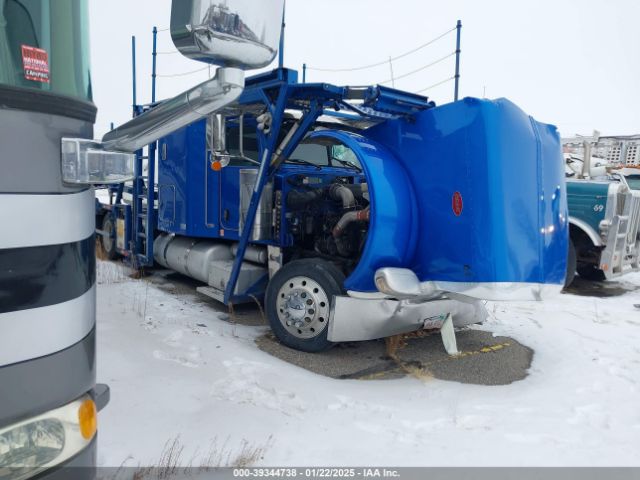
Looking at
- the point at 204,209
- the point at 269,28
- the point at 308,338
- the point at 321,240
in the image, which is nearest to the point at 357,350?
Answer: the point at 308,338

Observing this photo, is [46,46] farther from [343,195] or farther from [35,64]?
[343,195]

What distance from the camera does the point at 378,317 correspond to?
4.75 m

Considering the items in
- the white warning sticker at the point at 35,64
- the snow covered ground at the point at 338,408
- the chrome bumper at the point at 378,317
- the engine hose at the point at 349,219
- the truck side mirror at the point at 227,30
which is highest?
the truck side mirror at the point at 227,30

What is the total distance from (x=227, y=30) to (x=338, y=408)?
9.05ft

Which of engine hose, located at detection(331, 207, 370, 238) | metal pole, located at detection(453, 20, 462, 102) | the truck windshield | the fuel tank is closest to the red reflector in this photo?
the fuel tank

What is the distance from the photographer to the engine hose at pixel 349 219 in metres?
4.93

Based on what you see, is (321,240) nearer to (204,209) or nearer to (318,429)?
(204,209)

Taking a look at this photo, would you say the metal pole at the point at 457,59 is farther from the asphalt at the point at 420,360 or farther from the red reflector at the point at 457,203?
the asphalt at the point at 420,360

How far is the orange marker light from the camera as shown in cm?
170

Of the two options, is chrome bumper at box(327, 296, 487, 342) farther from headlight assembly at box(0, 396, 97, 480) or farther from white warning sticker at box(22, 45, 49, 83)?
white warning sticker at box(22, 45, 49, 83)

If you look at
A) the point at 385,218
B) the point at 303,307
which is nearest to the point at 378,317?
the point at 303,307

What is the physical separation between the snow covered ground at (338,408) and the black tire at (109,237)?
435cm

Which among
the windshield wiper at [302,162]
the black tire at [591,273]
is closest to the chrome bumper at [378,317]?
the windshield wiper at [302,162]

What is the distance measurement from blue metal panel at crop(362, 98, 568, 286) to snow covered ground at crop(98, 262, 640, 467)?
3.05ft
